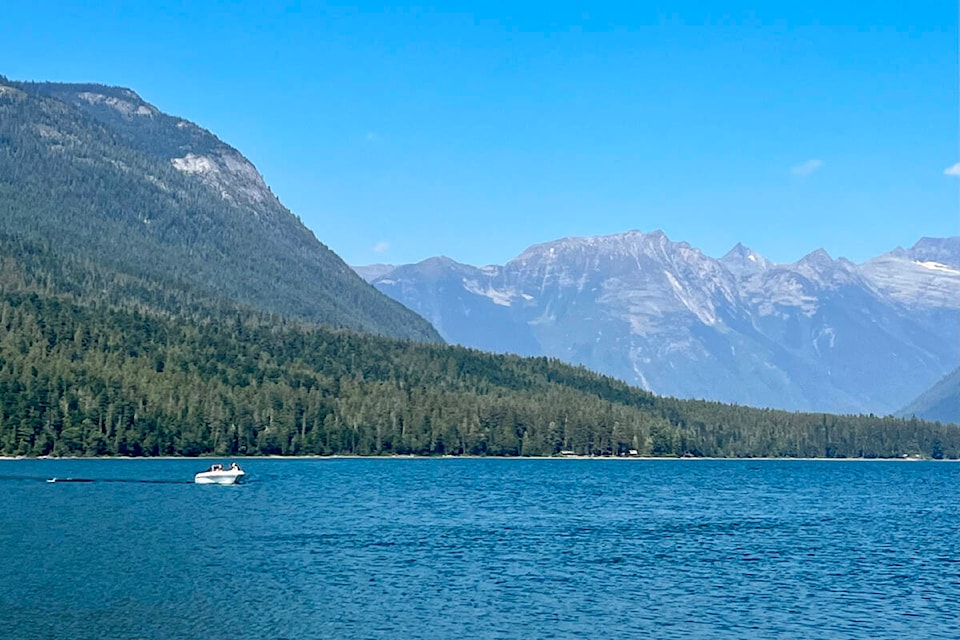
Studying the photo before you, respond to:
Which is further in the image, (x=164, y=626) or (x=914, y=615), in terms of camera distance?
(x=914, y=615)

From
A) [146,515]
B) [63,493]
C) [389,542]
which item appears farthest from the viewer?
[63,493]

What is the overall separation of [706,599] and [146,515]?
2999 inches

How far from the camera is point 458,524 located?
5851 inches

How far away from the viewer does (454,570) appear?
11000cm

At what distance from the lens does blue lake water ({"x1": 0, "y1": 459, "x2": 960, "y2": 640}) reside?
8638 centimetres

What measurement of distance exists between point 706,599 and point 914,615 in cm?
1519

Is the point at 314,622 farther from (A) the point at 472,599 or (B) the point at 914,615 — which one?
(B) the point at 914,615

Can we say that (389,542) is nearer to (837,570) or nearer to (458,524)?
(458,524)

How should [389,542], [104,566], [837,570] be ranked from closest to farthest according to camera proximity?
1. [104,566]
2. [837,570]
3. [389,542]

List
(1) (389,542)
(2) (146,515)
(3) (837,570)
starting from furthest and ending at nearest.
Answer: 1. (2) (146,515)
2. (1) (389,542)
3. (3) (837,570)

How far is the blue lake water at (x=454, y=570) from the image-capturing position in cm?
8638

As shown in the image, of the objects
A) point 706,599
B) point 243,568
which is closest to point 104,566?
point 243,568

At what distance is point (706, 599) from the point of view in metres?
97.4

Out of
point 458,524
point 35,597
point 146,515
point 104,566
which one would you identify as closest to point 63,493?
point 146,515
